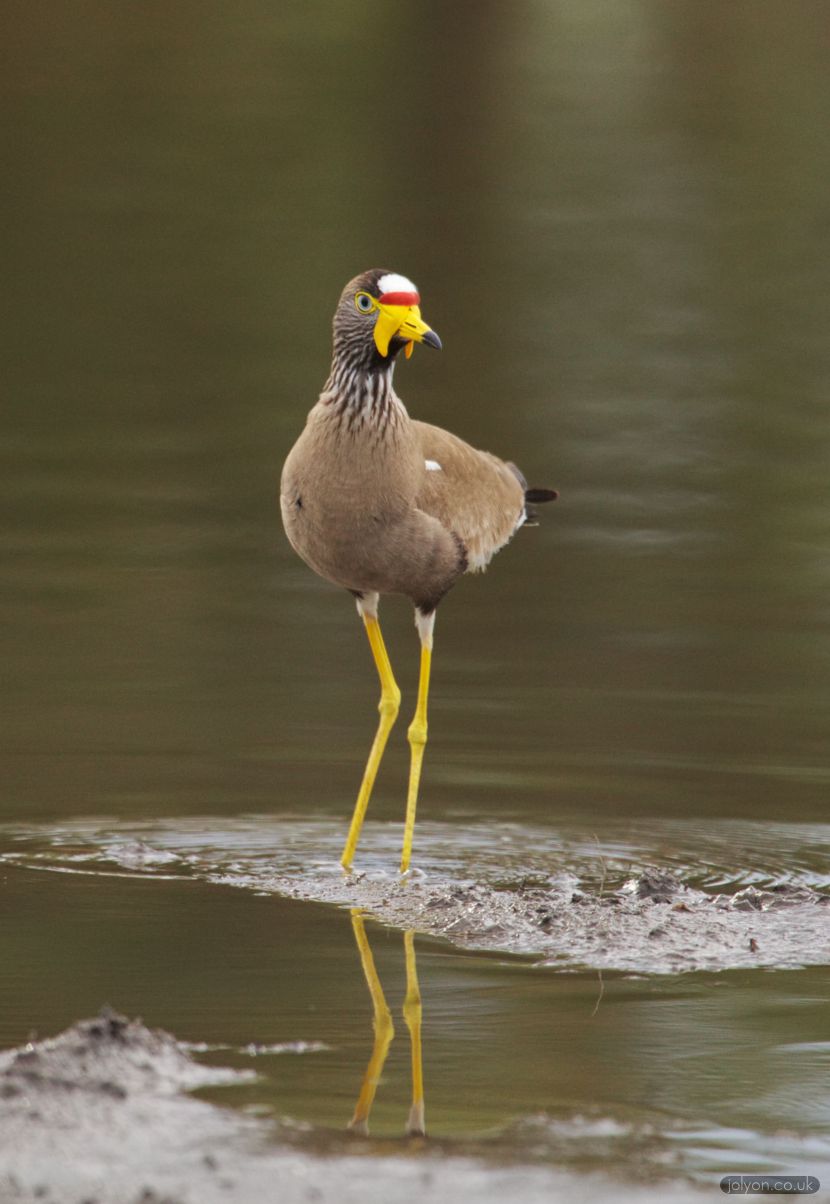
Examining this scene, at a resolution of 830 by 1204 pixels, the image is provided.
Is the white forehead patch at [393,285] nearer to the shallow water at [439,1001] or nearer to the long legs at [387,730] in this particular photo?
the long legs at [387,730]

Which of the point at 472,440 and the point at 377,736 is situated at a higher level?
the point at 472,440

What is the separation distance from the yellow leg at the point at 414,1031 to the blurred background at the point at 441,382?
173 centimetres

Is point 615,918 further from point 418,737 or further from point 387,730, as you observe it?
point 387,730

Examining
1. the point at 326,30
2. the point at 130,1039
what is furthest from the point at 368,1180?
the point at 326,30

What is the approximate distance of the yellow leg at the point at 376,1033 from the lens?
4858 mm

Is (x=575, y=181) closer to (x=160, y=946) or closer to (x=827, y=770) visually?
(x=827, y=770)

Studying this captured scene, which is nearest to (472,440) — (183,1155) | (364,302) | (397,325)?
(364,302)

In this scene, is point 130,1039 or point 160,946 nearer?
point 130,1039

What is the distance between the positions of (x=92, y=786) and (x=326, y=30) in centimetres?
2745

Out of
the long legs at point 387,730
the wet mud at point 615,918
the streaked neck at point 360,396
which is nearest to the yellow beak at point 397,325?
the streaked neck at point 360,396

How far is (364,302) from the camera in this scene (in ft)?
22.6

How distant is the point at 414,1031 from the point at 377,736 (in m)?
2.32

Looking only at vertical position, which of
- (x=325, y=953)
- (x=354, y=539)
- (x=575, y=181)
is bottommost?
(x=325, y=953)

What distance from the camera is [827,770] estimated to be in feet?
28.0
